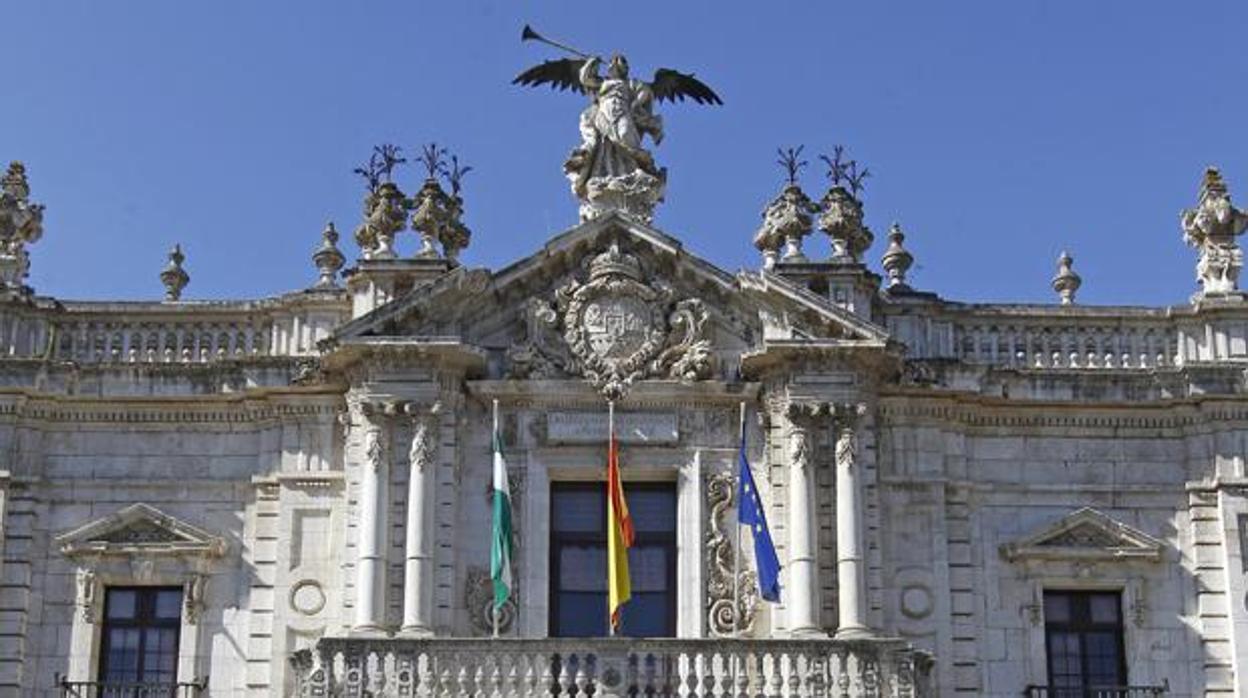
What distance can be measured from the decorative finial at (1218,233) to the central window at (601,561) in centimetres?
711

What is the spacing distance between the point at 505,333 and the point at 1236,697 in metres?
9.22

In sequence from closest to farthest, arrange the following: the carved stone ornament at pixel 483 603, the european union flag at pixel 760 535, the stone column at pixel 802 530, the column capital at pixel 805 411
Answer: the european union flag at pixel 760 535, the stone column at pixel 802 530, the carved stone ornament at pixel 483 603, the column capital at pixel 805 411

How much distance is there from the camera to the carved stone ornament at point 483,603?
2492 cm

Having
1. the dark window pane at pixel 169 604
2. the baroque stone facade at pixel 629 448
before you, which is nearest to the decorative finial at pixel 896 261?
the baroque stone facade at pixel 629 448

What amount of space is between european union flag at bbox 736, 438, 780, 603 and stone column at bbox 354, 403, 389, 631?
13.0 ft

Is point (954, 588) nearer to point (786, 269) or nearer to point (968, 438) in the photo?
point (968, 438)

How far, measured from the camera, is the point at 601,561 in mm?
25641

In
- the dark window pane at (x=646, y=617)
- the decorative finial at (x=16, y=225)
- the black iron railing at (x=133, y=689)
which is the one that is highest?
the decorative finial at (x=16, y=225)

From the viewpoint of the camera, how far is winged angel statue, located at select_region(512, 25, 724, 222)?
27125 millimetres

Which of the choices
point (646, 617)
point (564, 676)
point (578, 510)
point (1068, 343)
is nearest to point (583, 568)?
point (578, 510)

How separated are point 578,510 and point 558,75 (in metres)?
5.79

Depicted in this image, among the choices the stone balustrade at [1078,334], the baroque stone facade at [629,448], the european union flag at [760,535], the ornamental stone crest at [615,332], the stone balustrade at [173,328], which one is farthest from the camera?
the stone balustrade at [1078,334]

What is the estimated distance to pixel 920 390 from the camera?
26156 mm

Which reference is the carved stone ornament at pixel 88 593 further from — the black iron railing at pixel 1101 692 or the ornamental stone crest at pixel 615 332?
the black iron railing at pixel 1101 692
